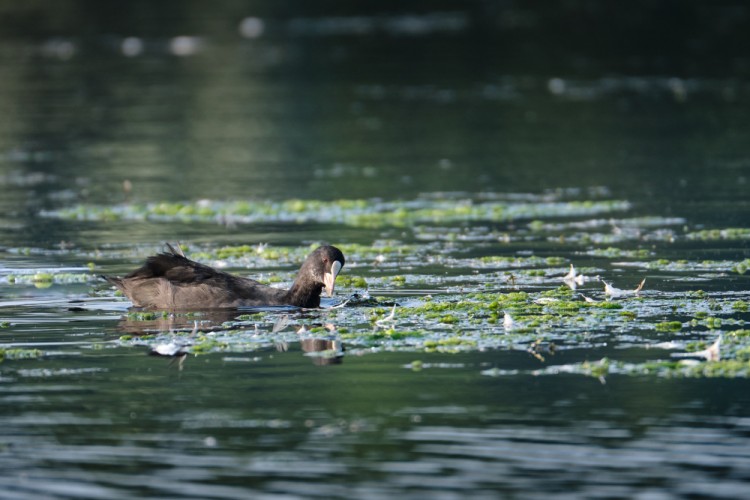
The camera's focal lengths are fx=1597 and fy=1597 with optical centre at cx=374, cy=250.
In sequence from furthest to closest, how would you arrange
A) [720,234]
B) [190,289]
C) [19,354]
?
[720,234] < [190,289] < [19,354]

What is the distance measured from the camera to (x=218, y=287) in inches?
631

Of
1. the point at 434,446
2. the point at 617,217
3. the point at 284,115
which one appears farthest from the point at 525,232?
the point at 284,115

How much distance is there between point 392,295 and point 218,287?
1875 millimetres

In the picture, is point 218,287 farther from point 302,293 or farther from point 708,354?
point 708,354

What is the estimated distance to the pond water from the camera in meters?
10.6

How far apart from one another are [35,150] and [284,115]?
7011 mm

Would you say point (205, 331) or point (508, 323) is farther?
point (205, 331)

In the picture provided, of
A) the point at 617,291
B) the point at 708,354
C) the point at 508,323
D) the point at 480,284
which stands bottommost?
the point at 708,354

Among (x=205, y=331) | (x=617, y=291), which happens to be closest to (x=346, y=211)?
(x=617, y=291)

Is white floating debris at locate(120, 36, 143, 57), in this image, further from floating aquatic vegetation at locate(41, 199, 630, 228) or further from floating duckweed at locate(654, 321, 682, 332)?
floating duckweed at locate(654, 321, 682, 332)

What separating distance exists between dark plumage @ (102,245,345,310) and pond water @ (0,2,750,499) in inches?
9.3

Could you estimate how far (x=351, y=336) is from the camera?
571 inches

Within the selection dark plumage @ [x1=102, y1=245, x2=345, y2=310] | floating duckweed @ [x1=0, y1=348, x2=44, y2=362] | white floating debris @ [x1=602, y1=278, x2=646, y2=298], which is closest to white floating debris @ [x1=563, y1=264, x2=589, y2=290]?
white floating debris @ [x1=602, y1=278, x2=646, y2=298]

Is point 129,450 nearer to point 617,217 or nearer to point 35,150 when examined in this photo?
point 617,217
